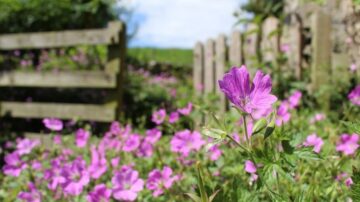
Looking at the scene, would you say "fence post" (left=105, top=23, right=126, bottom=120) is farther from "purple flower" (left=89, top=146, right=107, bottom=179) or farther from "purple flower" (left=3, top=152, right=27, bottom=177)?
"purple flower" (left=89, top=146, right=107, bottom=179)

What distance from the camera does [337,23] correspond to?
14.9ft

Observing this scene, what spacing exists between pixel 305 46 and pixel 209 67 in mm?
1518

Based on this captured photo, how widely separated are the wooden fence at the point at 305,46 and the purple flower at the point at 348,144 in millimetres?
2081

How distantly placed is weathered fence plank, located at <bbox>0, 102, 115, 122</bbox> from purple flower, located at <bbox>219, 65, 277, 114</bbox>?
14.2 ft

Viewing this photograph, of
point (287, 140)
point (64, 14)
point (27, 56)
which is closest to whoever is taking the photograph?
point (287, 140)

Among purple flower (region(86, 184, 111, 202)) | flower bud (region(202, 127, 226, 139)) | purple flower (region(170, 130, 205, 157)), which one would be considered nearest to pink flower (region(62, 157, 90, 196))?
purple flower (region(86, 184, 111, 202))

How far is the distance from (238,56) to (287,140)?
444cm

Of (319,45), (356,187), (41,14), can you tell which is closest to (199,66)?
(319,45)

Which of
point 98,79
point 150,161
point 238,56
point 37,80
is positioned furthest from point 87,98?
point 150,161

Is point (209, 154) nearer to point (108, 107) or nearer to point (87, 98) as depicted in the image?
point (108, 107)

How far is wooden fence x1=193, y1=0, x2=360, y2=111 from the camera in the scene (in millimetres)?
4398

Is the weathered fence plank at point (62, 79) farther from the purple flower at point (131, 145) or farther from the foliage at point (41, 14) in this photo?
the foliage at point (41, 14)

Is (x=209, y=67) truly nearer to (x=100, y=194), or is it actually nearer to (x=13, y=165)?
(x=13, y=165)

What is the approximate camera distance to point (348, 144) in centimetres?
187
